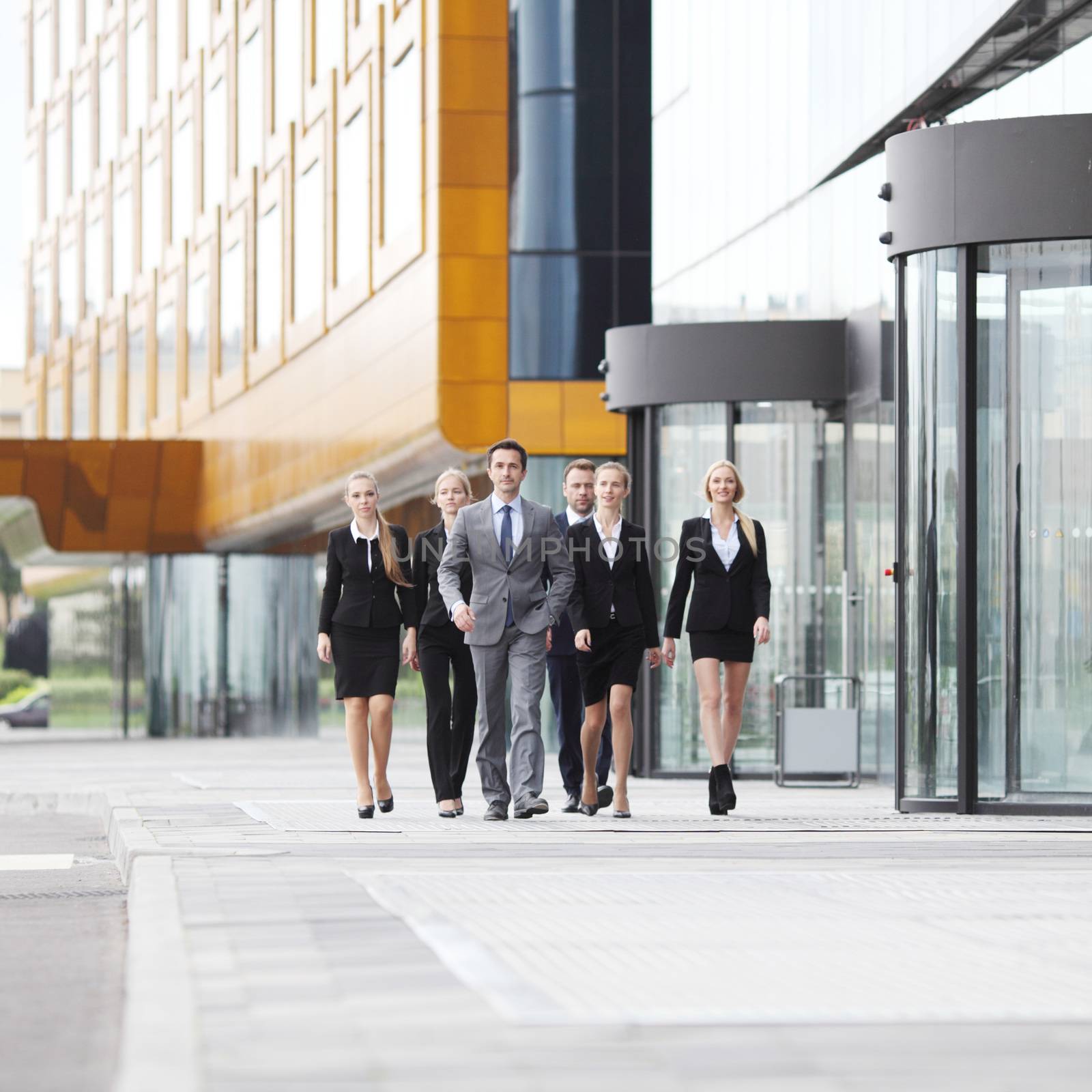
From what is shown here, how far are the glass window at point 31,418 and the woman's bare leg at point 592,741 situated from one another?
1781 inches

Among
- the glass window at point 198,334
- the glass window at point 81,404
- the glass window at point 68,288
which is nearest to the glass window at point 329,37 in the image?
the glass window at point 198,334

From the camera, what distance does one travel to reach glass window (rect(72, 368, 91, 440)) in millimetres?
49750

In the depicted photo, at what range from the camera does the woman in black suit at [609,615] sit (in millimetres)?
11625

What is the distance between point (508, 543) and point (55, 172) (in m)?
45.2

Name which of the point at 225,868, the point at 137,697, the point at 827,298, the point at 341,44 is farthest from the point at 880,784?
the point at 137,697

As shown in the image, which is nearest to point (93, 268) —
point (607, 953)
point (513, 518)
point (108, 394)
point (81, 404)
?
point (81, 404)

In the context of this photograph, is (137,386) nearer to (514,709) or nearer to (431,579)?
(431,579)

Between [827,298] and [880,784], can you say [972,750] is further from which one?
[827,298]

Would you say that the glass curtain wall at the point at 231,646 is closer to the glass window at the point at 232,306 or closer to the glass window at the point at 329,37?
the glass window at the point at 232,306

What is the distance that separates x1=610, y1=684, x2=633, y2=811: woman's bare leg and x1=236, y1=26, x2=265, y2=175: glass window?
948 inches

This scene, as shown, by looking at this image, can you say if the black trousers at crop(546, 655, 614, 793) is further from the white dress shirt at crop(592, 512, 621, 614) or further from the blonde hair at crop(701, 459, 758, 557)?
the blonde hair at crop(701, 459, 758, 557)

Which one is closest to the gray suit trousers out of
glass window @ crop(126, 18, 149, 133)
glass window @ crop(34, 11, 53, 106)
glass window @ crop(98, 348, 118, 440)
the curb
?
the curb

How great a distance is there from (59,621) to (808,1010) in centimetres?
5073

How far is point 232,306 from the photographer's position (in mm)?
36438
